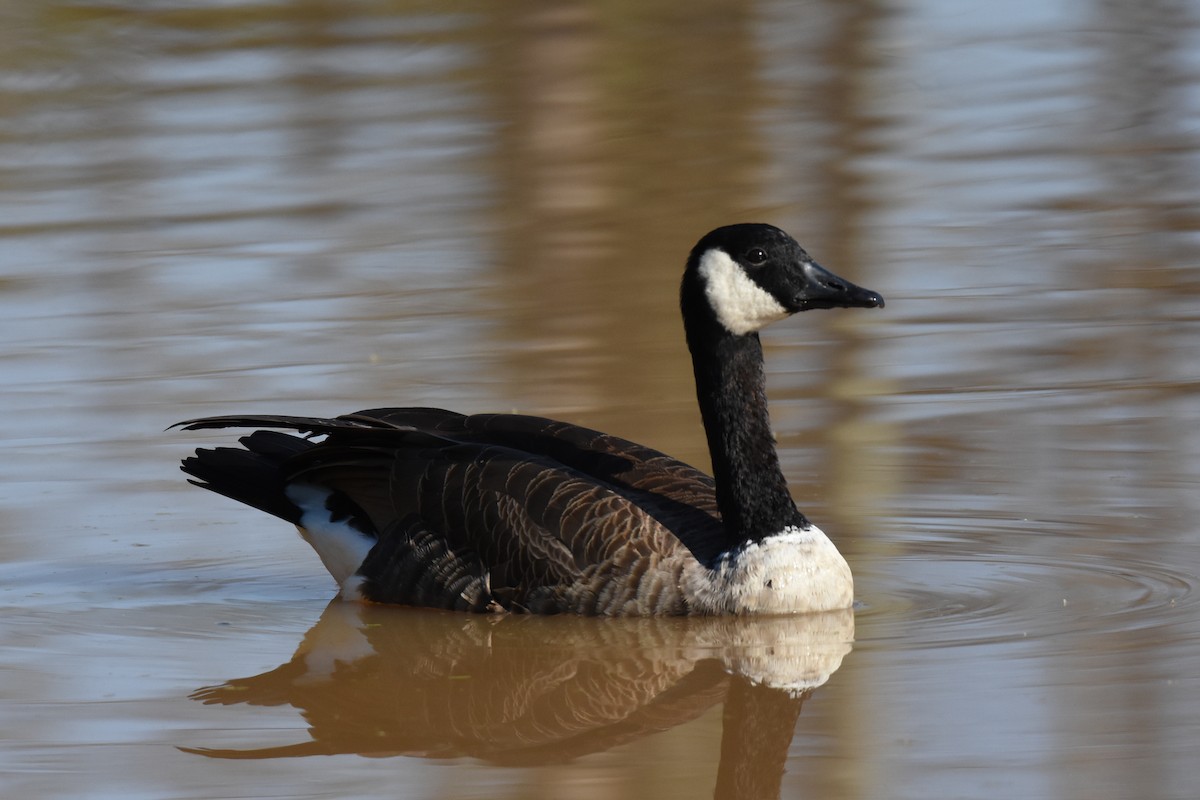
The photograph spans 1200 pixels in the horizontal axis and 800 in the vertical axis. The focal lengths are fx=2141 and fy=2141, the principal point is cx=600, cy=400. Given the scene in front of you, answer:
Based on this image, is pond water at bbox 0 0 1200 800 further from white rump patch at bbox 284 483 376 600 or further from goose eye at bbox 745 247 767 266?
goose eye at bbox 745 247 767 266

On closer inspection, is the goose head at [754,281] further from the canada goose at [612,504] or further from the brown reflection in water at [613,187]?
the brown reflection in water at [613,187]

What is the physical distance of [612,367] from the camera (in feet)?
37.3

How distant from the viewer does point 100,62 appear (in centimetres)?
2197

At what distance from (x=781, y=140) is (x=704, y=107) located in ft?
5.89

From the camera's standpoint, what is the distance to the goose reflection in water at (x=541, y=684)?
683cm

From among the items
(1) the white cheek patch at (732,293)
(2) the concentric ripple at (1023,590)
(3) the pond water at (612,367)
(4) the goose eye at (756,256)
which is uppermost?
(4) the goose eye at (756,256)

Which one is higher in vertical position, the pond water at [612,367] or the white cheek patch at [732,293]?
the white cheek patch at [732,293]

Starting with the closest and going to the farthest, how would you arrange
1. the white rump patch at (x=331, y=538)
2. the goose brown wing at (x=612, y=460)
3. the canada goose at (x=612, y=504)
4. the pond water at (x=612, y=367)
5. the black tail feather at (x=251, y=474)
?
the pond water at (x=612, y=367) < the canada goose at (x=612, y=504) < the goose brown wing at (x=612, y=460) < the white rump patch at (x=331, y=538) < the black tail feather at (x=251, y=474)

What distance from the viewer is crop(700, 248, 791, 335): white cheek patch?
822 cm

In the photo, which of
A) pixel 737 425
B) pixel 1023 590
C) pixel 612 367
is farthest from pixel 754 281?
pixel 612 367

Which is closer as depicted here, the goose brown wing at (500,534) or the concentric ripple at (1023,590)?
the concentric ripple at (1023,590)

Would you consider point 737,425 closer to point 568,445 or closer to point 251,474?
point 568,445

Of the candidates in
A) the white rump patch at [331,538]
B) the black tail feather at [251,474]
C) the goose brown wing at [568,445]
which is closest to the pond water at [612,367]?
the white rump patch at [331,538]

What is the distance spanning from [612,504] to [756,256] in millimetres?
1096
